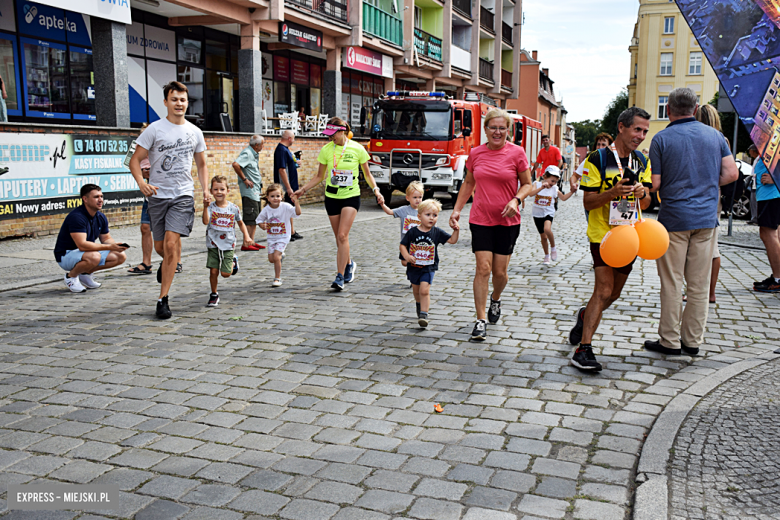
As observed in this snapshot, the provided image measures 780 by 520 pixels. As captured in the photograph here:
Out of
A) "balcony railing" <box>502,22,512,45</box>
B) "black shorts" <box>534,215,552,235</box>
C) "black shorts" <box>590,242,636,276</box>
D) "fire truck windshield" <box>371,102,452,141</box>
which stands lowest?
"black shorts" <box>534,215,552,235</box>

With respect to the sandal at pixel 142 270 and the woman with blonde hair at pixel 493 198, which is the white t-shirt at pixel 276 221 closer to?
the sandal at pixel 142 270

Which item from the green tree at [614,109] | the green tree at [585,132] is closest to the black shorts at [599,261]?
the green tree at [614,109]

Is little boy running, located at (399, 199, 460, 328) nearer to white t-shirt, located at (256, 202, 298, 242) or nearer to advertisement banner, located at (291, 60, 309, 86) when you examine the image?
white t-shirt, located at (256, 202, 298, 242)

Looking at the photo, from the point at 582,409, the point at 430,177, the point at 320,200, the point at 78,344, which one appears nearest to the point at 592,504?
the point at 582,409

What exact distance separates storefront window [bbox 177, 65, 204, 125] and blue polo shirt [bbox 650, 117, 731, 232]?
18.3m

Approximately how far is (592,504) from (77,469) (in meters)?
2.44

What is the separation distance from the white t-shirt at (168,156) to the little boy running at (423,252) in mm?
2262

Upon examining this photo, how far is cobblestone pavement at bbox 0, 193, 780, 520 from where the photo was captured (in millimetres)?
3307

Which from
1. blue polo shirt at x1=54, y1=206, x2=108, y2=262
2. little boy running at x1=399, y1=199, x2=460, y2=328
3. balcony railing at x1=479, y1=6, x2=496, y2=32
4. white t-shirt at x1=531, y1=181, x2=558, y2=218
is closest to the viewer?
little boy running at x1=399, y1=199, x2=460, y2=328

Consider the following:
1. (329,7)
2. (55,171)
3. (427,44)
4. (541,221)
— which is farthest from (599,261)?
(427,44)

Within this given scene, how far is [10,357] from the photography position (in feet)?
17.9

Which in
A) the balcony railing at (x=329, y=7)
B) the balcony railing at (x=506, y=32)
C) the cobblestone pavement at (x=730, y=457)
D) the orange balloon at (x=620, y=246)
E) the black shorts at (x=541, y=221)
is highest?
the balcony railing at (x=506, y=32)

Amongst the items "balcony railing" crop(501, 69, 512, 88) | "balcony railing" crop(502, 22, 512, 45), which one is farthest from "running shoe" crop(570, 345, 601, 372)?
"balcony railing" crop(502, 22, 512, 45)

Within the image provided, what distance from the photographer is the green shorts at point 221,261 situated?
7.56 meters
